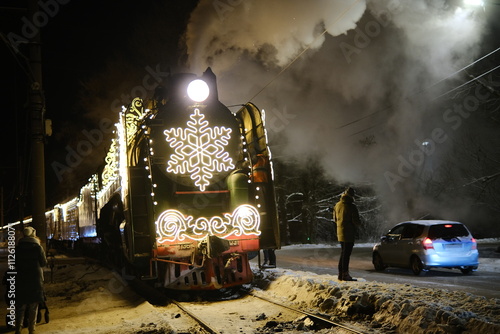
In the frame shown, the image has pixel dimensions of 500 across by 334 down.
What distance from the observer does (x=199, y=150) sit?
10039 millimetres

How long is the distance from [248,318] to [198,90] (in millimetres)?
5275

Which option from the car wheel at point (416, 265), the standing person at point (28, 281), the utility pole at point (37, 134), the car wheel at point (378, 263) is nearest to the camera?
the standing person at point (28, 281)

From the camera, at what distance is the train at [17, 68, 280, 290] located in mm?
9070

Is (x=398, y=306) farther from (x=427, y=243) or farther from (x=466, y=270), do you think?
(x=466, y=270)

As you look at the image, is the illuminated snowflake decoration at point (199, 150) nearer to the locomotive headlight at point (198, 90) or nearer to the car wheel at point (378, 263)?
the locomotive headlight at point (198, 90)

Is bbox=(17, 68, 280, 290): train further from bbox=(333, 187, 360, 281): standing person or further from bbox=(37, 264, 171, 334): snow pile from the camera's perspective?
bbox=(333, 187, 360, 281): standing person

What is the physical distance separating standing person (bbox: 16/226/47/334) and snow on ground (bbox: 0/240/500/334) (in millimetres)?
469

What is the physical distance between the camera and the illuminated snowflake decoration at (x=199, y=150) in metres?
9.82

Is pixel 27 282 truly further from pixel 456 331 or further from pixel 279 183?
pixel 279 183

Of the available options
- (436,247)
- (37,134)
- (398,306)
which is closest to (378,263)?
(436,247)

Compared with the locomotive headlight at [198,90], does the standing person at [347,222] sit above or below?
below

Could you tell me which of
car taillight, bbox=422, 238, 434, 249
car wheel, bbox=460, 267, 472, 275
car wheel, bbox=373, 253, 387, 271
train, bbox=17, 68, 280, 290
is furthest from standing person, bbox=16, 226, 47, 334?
car wheel, bbox=460, 267, 472, 275

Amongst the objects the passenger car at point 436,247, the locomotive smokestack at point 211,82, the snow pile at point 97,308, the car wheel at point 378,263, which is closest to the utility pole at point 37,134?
the snow pile at point 97,308

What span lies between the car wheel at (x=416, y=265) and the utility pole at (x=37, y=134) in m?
9.81
